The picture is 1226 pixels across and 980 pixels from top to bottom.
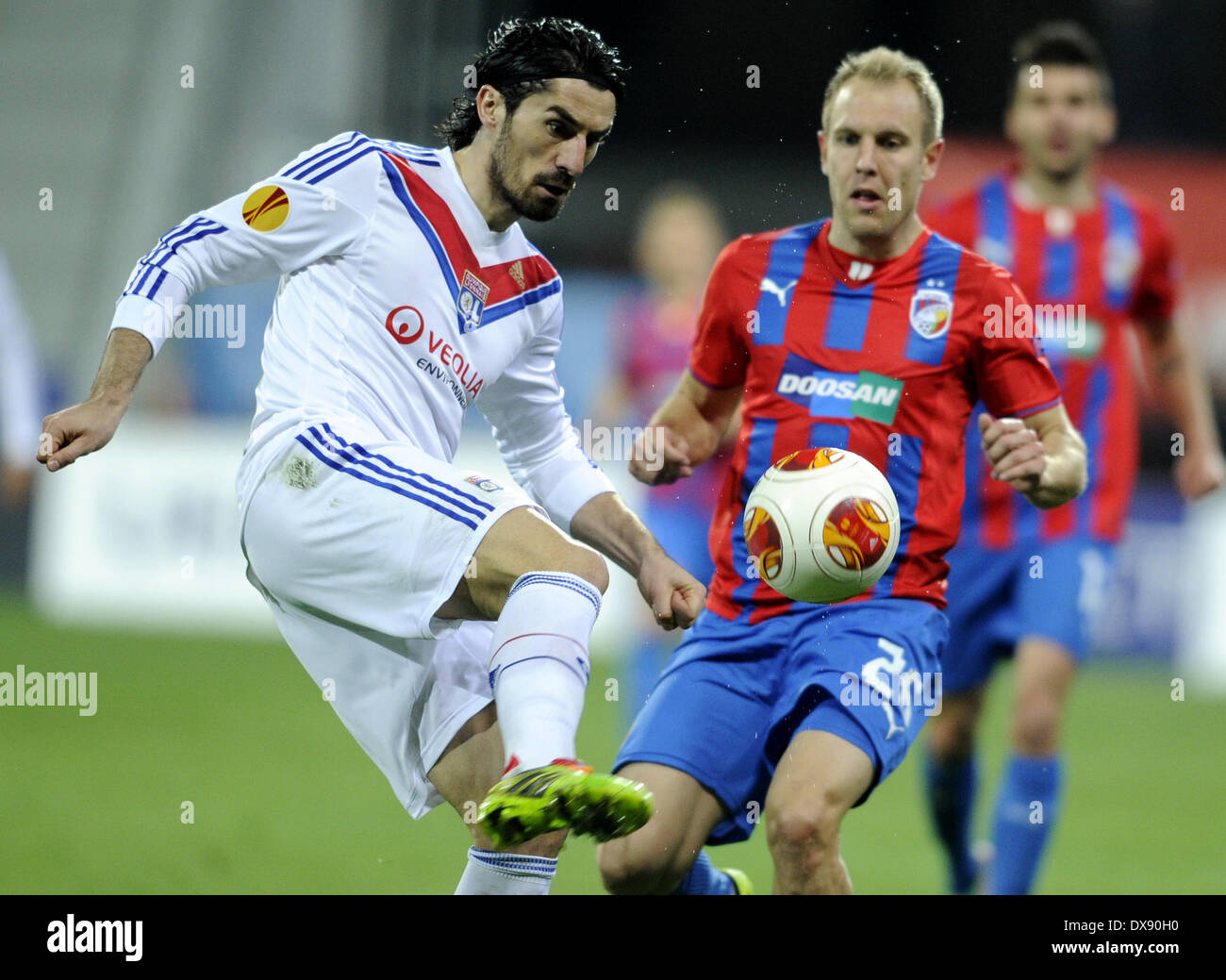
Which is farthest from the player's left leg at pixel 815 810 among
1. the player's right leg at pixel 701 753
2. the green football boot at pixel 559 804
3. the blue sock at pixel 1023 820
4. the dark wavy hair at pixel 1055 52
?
the dark wavy hair at pixel 1055 52

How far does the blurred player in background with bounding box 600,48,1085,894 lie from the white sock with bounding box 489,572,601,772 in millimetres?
642

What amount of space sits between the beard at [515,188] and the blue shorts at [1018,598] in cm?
226

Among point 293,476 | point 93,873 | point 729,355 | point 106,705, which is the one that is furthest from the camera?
point 106,705

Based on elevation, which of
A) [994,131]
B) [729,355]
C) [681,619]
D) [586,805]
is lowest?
[586,805]

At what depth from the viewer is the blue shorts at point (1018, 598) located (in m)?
4.92

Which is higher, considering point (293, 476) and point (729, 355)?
point (729, 355)

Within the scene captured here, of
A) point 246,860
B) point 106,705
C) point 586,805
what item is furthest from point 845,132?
point 106,705

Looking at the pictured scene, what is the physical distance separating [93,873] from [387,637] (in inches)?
77.5

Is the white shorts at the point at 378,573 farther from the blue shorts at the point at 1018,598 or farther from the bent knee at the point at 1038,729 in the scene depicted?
the blue shorts at the point at 1018,598

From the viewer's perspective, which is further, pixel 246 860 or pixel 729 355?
pixel 246 860

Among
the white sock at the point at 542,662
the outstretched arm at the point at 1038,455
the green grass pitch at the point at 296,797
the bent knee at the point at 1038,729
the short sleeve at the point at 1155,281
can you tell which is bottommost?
the green grass pitch at the point at 296,797

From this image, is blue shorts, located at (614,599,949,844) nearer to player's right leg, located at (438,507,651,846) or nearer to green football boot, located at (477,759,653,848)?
player's right leg, located at (438,507,651,846)

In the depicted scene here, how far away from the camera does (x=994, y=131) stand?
1052cm

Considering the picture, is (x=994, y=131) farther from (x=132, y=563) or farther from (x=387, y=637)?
(x=387, y=637)
